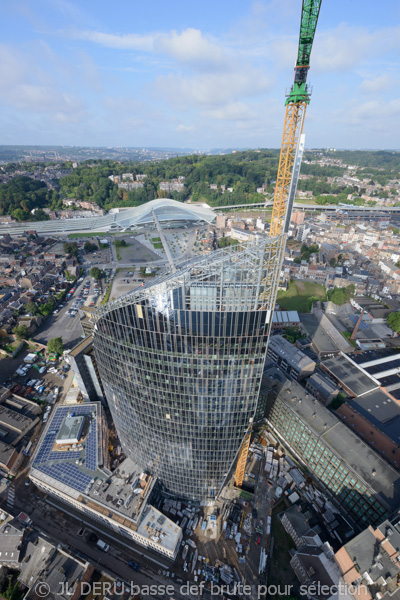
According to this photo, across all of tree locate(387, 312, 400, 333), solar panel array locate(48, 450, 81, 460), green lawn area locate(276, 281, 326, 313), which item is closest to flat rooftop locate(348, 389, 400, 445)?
tree locate(387, 312, 400, 333)

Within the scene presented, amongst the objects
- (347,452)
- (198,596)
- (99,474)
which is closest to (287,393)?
(347,452)

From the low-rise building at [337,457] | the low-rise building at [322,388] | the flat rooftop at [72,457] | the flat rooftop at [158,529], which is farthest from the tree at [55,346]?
the low-rise building at [322,388]

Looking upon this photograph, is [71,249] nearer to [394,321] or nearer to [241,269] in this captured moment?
[241,269]

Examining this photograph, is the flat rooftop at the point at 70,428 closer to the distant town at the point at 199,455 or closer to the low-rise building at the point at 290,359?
the distant town at the point at 199,455

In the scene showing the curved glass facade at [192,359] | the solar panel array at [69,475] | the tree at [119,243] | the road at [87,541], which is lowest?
the road at [87,541]

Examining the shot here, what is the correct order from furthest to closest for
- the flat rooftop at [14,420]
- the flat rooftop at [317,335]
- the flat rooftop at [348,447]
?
1. the flat rooftop at [317,335]
2. the flat rooftop at [14,420]
3. the flat rooftop at [348,447]

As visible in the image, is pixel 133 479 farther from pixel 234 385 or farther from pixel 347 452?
pixel 347 452
